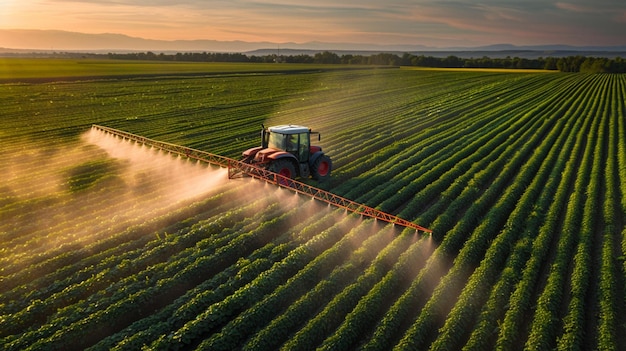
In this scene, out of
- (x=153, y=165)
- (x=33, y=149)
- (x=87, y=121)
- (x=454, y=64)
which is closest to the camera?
(x=153, y=165)

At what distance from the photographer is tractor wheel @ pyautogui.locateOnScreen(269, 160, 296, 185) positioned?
17.1m

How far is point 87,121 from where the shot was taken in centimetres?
3462

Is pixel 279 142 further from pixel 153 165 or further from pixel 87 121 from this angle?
pixel 87 121

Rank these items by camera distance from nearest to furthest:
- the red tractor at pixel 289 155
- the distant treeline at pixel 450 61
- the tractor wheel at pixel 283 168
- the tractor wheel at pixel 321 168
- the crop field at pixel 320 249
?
the crop field at pixel 320 249 → the tractor wheel at pixel 283 168 → the red tractor at pixel 289 155 → the tractor wheel at pixel 321 168 → the distant treeline at pixel 450 61

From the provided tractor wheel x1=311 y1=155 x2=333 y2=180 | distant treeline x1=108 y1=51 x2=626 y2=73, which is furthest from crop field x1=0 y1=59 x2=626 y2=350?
distant treeline x1=108 y1=51 x2=626 y2=73

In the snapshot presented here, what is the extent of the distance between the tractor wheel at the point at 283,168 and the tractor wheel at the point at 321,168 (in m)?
1.12

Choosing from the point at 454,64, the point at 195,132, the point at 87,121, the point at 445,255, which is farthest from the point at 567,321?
the point at 454,64

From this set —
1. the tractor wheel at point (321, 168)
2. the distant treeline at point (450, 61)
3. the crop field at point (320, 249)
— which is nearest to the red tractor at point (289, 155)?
the tractor wheel at point (321, 168)

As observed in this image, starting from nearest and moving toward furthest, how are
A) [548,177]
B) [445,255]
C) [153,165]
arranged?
1. [445,255]
2. [548,177]
3. [153,165]

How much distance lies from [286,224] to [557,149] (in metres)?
19.8

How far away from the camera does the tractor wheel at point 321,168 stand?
61.3 feet

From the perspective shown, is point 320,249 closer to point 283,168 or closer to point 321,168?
point 283,168

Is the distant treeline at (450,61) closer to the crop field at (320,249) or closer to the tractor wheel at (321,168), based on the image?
the crop field at (320,249)

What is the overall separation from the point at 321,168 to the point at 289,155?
2.33 metres
